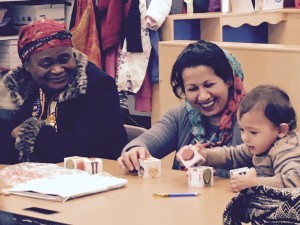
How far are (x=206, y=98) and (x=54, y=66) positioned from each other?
856mm

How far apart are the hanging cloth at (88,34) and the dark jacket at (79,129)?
7.21ft

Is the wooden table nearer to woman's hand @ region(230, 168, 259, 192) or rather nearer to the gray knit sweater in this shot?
woman's hand @ region(230, 168, 259, 192)

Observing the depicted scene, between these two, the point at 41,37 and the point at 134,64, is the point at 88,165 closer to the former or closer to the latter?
the point at 41,37

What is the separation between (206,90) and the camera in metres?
2.64

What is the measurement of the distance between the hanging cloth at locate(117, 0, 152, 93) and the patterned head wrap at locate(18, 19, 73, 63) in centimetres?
212

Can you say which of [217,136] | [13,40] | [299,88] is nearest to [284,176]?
[217,136]

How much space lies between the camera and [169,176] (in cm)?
248

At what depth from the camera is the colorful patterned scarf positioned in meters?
2.66

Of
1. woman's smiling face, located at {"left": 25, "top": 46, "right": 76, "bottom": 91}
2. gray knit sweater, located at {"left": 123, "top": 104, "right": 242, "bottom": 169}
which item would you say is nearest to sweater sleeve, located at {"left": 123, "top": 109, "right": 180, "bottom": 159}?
gray knit sweater, located at {"left": 123, "top": 104, "right": 242, "bottom": 169}

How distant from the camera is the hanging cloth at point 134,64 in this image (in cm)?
534

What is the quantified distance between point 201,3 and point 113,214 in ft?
13.4

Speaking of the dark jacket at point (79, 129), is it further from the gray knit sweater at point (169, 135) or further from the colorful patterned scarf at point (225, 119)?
the colorful patterned scarf at point (225, 119)

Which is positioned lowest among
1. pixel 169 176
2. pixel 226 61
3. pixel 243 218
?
pixel 169 176

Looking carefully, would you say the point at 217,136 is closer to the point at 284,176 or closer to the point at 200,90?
the point at 200,90
